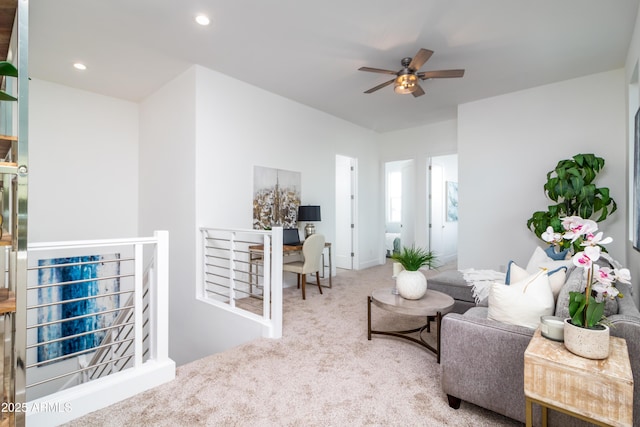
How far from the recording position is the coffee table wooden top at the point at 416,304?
89.4 inches

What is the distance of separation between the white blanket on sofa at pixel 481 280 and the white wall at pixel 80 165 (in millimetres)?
4633

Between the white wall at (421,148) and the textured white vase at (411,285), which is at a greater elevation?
the white wall at (421,148)

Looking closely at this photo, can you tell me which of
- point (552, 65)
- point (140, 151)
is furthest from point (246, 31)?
point (552, 65)

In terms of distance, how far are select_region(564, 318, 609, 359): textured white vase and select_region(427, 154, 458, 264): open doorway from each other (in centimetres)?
495

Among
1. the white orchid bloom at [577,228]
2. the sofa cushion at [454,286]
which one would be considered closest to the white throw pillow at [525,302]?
the white orchid bloom at [577,228]

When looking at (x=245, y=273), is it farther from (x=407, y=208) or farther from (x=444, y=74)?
(x=407, y=208)

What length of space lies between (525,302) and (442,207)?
5362mm

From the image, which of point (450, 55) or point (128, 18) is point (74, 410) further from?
point (450, 55)

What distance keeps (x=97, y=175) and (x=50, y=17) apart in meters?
2.20

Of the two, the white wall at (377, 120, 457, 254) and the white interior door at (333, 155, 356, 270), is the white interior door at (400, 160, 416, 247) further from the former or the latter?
the white interior door at (333, 155, 356, 270)

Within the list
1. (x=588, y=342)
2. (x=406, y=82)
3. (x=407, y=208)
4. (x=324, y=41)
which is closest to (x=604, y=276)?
(x=588, y=342)

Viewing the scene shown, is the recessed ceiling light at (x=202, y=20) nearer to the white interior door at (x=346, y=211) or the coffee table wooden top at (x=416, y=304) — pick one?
the coffee table wooden top at (x=416, y=304)

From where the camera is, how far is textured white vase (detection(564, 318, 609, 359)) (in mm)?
1182

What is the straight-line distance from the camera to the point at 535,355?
1256 millimetres
